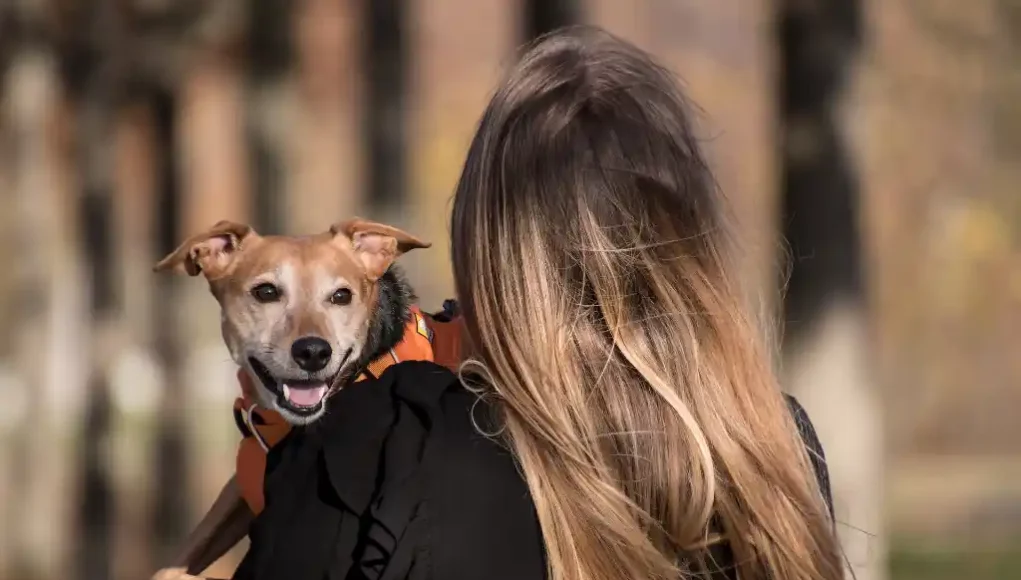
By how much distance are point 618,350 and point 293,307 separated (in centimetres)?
125

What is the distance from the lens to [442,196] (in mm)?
25516

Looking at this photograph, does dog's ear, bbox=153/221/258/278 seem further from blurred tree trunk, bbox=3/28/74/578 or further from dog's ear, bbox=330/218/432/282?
blurred tree trunk, bbox=3/28/74/578

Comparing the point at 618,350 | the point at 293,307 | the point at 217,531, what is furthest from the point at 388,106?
the point at 618,350

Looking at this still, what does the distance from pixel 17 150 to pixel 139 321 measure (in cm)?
665

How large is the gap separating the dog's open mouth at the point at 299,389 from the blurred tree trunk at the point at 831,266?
3.02 metres

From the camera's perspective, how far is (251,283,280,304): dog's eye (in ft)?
12.8

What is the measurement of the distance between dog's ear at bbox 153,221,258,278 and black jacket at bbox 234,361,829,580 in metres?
1.17

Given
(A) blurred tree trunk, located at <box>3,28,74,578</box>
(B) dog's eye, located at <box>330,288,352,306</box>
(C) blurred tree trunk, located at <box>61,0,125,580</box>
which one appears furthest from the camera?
(A) blurred tree trunk, located at <box>3,28,74,578</box>

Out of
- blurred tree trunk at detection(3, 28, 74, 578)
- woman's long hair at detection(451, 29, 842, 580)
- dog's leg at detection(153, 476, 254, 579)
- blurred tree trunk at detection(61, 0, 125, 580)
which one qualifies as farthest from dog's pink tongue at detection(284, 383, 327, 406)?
blurred tree trunk at detection(3, 28, 74, 578)

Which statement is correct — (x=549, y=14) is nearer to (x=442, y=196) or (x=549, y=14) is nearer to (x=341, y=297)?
(x=341, y=297)

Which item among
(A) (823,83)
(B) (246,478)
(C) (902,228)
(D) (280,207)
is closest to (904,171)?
(C) (902,228)

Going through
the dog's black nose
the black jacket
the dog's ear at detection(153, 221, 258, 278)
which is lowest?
the black jacket

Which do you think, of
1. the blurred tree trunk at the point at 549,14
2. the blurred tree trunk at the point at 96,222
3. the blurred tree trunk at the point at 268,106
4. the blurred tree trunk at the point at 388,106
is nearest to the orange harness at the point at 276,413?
the blurred tree trunk at the point at 549,14

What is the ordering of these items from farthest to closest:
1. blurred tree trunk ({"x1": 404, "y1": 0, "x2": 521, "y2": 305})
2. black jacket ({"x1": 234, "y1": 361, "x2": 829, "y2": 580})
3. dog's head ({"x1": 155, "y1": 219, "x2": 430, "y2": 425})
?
1. blurred tree trunk ({"x1": 404, "y1": 0, "x2": 521, "y2": 305})
2. dog's head ({"x1": 155, "y1": 219, "x2": 430, "y2": 425})
3. black jacket ({"x1": 234, "y1": 361, "x2": 829, "y2": 580})
